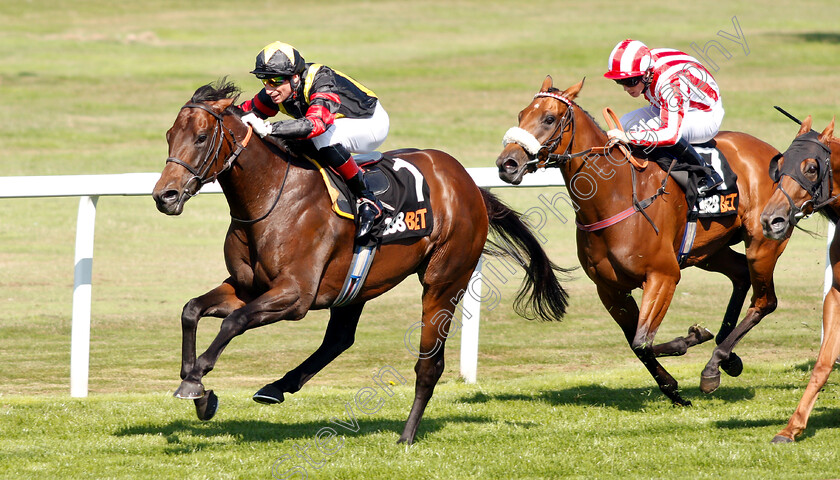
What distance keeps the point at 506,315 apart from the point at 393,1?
27.6 metres

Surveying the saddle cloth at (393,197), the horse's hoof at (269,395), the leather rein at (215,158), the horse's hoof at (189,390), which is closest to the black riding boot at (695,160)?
the saddle cloth at (393,197)

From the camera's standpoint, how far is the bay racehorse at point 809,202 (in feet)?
17.1

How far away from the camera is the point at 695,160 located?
655 cm

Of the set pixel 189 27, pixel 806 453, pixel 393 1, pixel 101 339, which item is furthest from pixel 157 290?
pixel 393 1

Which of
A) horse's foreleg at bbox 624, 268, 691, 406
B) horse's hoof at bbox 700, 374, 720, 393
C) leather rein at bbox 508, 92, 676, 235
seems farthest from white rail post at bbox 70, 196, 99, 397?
horse's hoof at bbox 700, 374, 720, 393

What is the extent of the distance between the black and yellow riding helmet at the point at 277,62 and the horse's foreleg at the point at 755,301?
316 centimetres

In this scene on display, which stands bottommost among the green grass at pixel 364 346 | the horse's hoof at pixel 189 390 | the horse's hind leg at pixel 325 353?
the green grass at pixel 364 346

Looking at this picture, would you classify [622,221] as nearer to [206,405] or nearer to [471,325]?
[471,325]

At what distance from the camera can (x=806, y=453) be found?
16.9ft

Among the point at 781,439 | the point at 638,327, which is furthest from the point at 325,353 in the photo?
the point at 781,439

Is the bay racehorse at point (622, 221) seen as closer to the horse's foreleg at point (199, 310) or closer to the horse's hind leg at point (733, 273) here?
the horse's hind leg at point (733, 273)

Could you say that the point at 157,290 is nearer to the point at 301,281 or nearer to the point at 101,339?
the point at 101,339

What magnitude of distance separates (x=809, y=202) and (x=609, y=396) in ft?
6.86

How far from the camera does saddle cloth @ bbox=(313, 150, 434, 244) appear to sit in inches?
219
